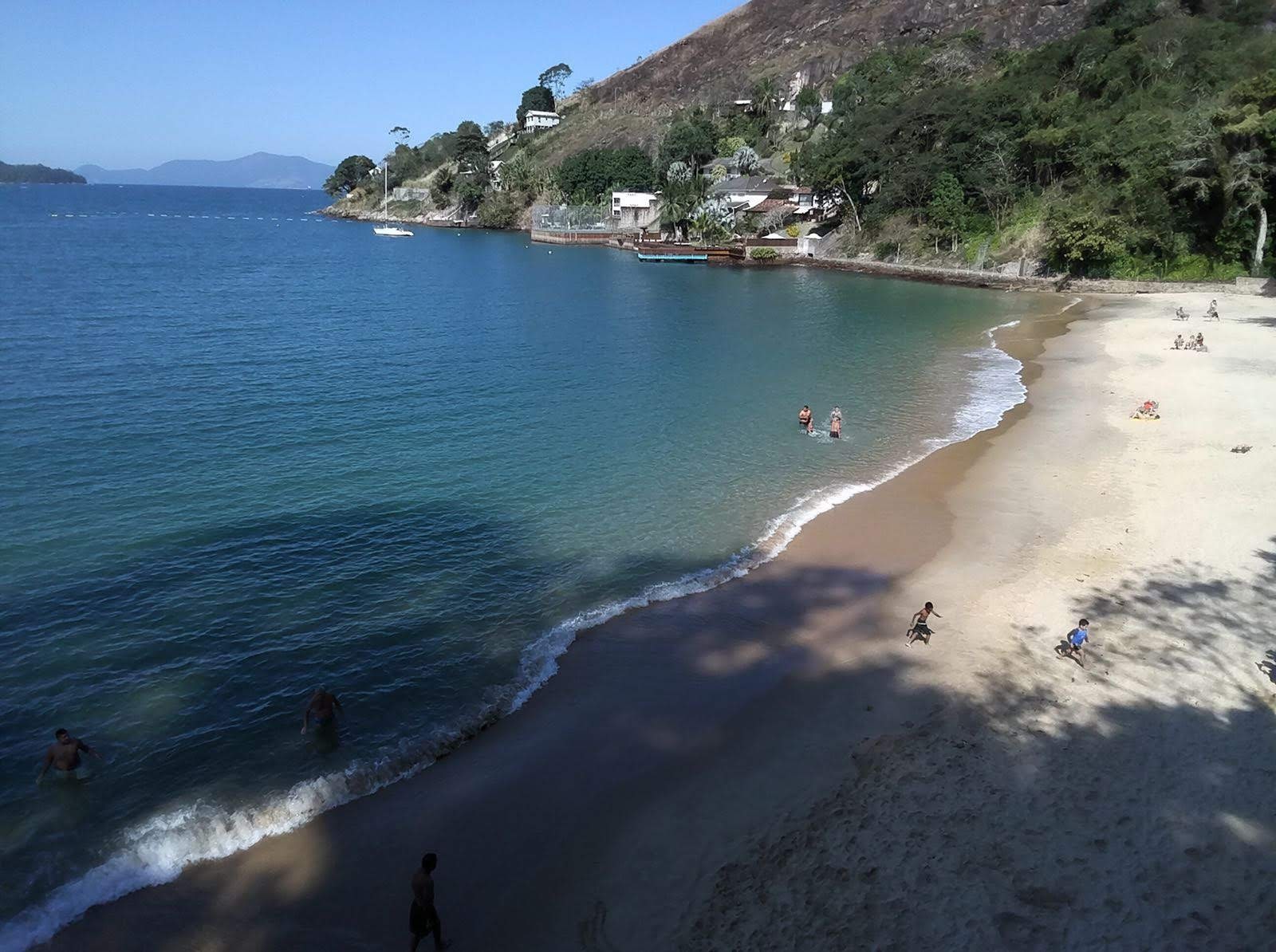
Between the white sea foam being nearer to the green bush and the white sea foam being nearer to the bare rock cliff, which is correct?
the green bush

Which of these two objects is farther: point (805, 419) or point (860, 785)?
point (805, 419)

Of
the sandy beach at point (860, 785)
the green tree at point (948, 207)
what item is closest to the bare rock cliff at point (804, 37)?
the green tree at point (948, 207)

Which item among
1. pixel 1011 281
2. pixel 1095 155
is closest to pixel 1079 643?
pixel 1011 281

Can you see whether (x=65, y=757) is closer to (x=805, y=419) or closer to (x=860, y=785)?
(x=860, y=785)

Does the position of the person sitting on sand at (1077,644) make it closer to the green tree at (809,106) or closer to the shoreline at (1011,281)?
the shoreline at (1011,281)

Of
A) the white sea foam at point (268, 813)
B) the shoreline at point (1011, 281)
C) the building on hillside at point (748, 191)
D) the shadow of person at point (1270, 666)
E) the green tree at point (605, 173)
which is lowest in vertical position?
the white sea foam at point (268, 813)

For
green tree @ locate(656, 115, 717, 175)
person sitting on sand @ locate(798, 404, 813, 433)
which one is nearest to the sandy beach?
person sitting on sand @ locate(798, 404, 813, 433)
